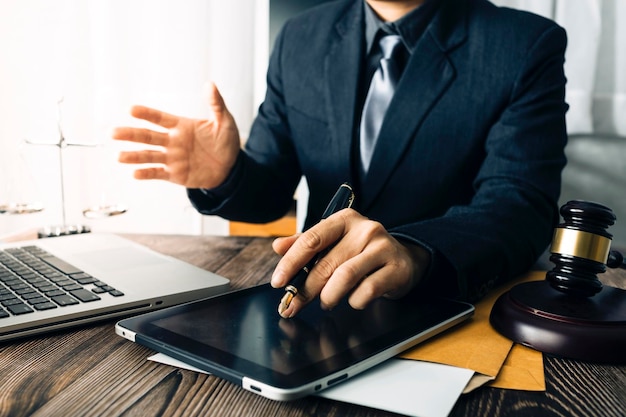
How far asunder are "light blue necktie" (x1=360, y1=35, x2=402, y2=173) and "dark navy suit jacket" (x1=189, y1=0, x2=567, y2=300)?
0.10 feet

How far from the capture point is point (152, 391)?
1.54ft

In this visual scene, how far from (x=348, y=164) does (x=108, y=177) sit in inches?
55.2

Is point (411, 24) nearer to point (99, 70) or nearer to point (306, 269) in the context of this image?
point (306, 269)

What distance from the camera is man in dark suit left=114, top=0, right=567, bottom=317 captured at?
0.95m

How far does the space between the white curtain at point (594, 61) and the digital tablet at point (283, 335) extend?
54.0 inches

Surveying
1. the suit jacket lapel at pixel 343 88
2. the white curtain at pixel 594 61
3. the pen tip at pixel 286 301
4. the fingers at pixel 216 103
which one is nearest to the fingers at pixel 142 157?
the fingers at pixel 216 103

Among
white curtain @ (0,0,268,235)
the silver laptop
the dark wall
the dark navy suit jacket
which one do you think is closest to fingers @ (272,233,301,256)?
the silver laptop

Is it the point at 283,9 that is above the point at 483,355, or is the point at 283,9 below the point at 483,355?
above

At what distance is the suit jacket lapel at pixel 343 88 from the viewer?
1165 millimetres

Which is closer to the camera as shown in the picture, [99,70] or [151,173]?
[151,173]

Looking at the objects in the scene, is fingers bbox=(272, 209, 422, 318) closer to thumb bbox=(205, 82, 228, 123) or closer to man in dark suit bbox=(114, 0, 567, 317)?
man in dark suit bbox=(114, 0, 567, 317)

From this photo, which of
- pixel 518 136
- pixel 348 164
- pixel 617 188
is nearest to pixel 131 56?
pixel 348 164

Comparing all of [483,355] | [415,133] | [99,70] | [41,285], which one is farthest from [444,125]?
[99,70]

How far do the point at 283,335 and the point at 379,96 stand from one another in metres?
0.75
